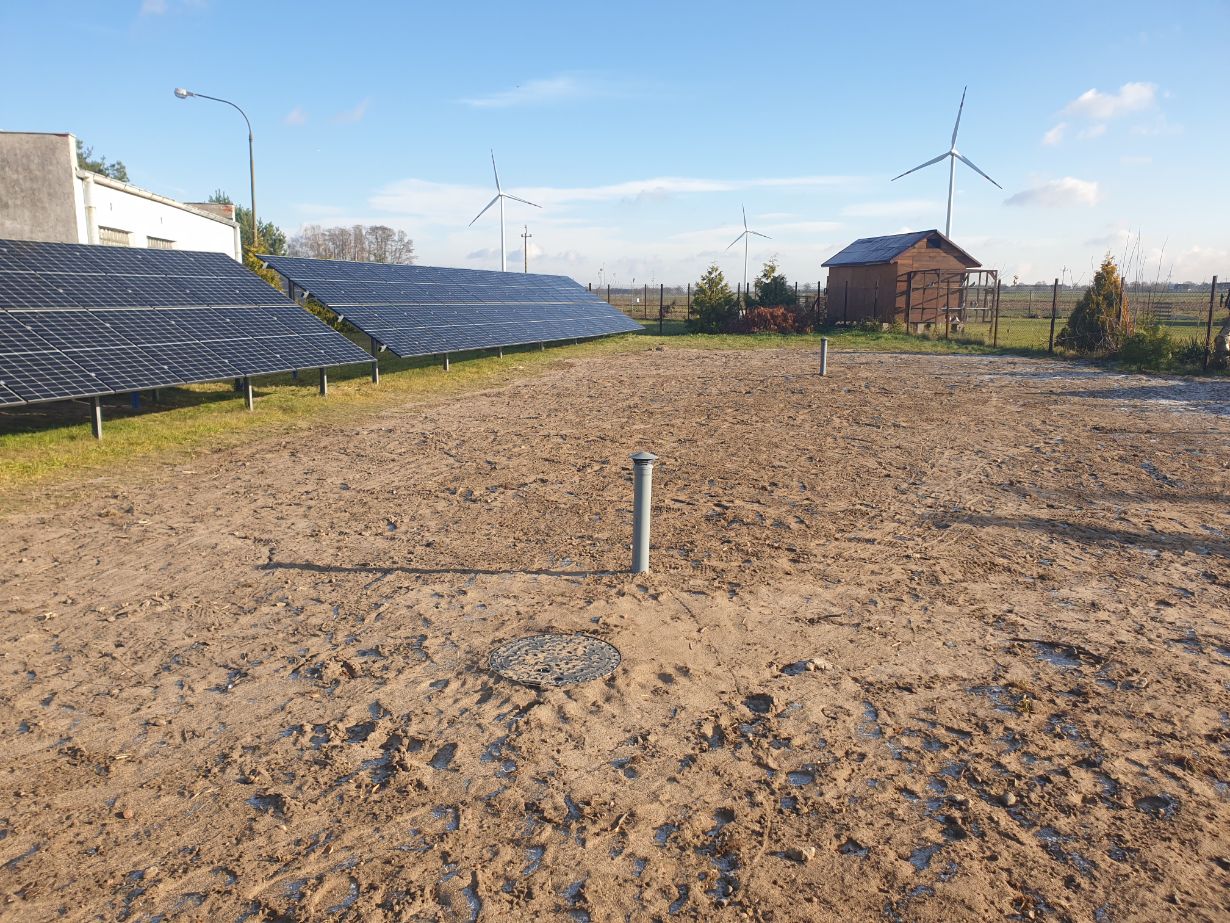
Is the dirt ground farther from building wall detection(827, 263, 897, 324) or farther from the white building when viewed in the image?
building wall detection(827, 263, 897, 324)

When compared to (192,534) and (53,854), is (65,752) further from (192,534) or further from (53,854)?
(192,534)

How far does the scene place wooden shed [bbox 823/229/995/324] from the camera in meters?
37.2

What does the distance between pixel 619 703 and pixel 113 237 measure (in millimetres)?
22144

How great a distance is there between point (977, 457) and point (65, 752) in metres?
10.9

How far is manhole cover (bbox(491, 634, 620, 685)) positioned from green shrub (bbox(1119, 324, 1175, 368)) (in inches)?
879

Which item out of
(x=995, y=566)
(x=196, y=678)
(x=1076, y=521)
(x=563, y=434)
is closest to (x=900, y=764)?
(x=995, y=566)

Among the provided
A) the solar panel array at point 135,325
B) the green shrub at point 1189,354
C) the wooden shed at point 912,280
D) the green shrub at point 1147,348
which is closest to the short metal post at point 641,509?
the solar panel array at point 135,325

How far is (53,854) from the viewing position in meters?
3.62

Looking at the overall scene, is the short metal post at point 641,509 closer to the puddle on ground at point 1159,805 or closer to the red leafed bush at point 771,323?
the puddle on ground at point 1159,805

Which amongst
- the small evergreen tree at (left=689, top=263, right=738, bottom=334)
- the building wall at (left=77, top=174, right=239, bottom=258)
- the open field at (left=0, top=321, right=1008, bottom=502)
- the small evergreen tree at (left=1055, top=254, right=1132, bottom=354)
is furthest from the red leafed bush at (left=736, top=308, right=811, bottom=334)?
the building wall at (left=77, top=174, right=239, bottom=258)

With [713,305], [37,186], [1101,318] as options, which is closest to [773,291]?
[713,305]

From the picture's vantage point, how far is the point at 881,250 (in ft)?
130

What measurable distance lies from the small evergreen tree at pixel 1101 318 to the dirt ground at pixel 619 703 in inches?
672

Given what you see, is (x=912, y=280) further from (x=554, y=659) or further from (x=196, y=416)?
(x=554, y=659)
